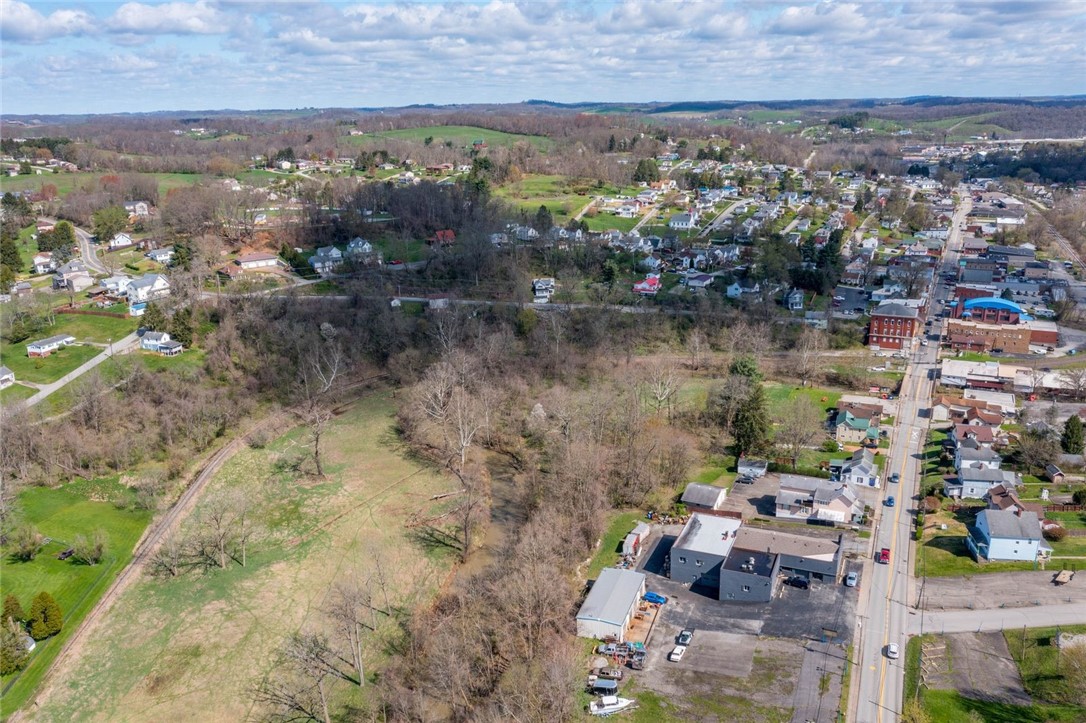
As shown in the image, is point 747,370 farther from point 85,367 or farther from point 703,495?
point 85,367

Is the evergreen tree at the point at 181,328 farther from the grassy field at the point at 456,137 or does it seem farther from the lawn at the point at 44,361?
the grassy field at the point at 456,137

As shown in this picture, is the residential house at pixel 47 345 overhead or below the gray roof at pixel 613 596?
overhead

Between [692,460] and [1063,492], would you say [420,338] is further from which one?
[1063,492]

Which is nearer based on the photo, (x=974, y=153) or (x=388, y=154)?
(x=388, y=154)

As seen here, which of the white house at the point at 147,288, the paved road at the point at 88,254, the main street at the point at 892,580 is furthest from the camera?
the paved road at the point at 88,254

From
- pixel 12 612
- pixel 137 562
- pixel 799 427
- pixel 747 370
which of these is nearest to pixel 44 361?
pixel 137 562

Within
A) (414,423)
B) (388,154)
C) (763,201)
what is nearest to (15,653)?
(414,423)

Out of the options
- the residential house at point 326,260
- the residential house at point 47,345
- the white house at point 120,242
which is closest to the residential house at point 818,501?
the residential house at point 326,260

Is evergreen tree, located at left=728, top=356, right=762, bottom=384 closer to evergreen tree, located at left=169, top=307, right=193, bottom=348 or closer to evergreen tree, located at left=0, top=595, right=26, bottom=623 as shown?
evergreen tree, located at left=0, top=595, right=26, bottom=623
